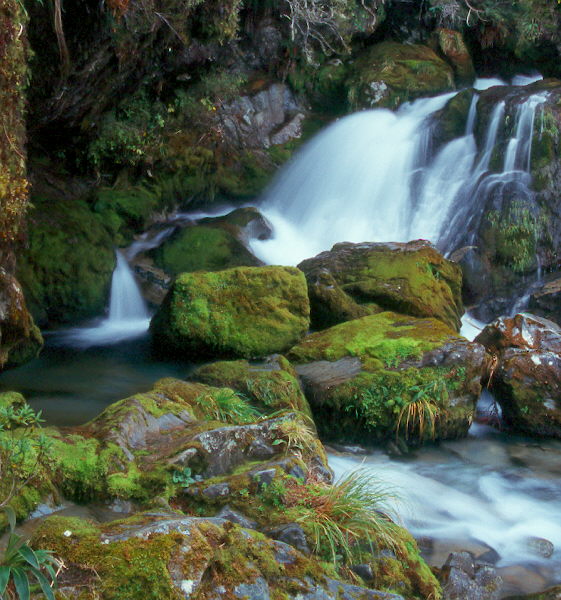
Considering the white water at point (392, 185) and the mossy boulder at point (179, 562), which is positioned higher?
the white water at point (392, 185)

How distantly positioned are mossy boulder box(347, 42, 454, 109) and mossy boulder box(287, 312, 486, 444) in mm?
9577

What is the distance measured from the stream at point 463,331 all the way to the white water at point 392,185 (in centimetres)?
3

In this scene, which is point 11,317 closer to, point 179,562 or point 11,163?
point 11,163

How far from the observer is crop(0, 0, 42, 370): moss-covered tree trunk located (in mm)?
5434

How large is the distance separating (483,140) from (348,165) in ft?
9.15

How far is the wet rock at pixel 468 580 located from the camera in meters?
3.58

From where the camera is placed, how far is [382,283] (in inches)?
340

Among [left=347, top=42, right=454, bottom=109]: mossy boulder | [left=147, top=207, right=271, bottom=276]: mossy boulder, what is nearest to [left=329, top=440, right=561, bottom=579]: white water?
[left=147, top=207, right=271, bottom=276]: mossy boulder

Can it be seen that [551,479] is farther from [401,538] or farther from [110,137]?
[110,137]

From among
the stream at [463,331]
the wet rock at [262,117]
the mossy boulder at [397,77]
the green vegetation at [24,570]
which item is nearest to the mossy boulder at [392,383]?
the stream at [463,331]

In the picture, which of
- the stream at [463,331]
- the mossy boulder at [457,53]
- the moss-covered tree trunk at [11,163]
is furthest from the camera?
the mossy boulder at [457,53]

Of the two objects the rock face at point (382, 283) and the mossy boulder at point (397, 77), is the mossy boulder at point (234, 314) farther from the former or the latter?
the mossy boulder at point (397, 77)

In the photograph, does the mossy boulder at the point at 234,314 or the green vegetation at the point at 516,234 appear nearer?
the mossy boulder at the point at 234,314

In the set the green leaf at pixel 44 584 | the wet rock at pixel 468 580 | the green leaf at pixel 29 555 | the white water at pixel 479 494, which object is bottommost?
the white water at pixel 479 494
